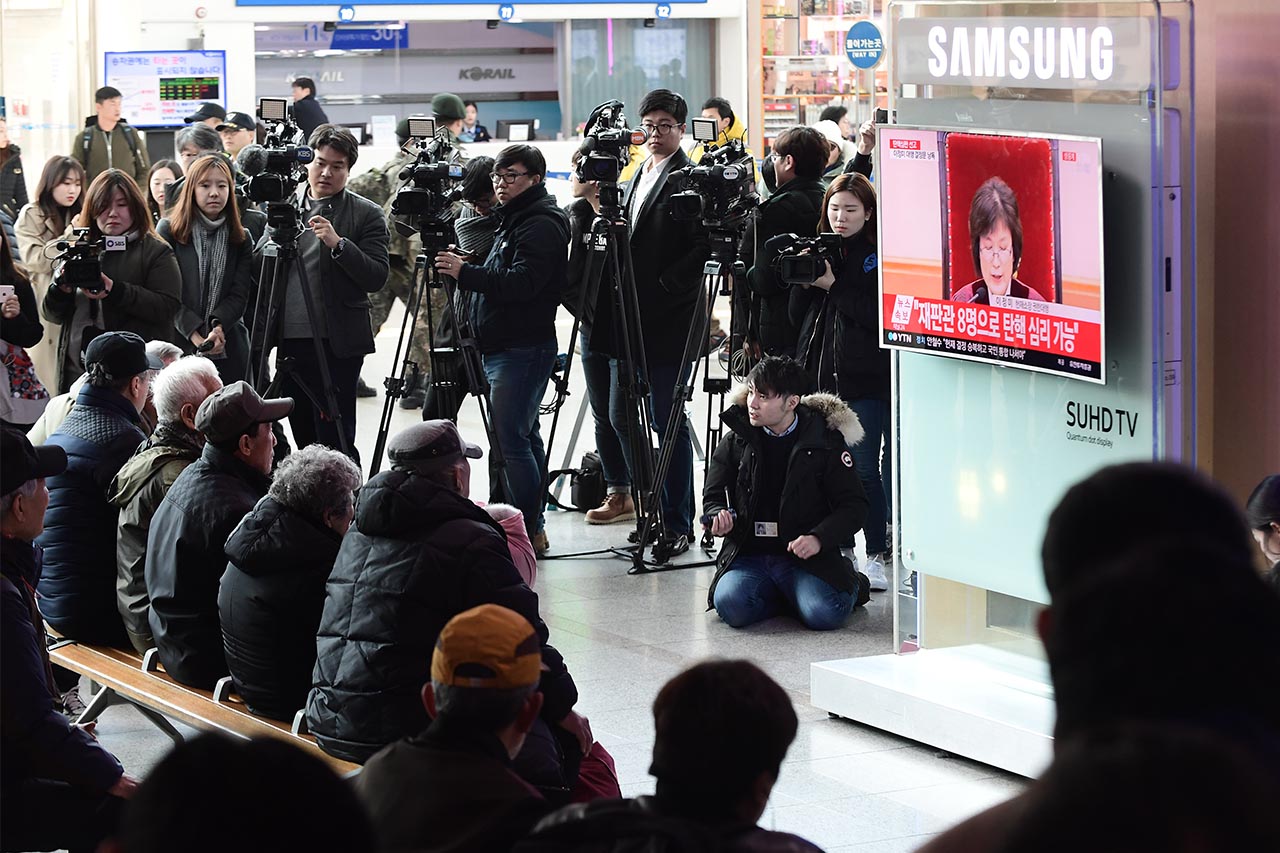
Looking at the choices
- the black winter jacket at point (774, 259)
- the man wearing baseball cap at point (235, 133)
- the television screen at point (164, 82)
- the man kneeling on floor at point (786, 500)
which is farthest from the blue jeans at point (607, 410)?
the television screen at point (164, 82)

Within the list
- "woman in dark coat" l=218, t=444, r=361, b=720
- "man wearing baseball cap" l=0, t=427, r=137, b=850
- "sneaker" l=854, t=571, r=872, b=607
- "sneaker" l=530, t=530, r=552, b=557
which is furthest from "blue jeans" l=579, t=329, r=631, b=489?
"man wearing baseball cap" l=0, t=427, r=137, b=850

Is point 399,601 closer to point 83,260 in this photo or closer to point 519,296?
point 519,296

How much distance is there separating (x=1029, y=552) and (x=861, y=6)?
37.0ft

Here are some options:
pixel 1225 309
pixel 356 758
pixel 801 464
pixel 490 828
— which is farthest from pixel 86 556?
pixel 1225 309

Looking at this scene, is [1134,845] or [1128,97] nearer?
[1134,845]

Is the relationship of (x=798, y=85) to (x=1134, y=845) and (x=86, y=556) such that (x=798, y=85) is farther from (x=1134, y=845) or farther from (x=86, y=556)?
(x=1134, y=845)

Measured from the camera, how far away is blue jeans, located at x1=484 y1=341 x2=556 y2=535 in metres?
6.80

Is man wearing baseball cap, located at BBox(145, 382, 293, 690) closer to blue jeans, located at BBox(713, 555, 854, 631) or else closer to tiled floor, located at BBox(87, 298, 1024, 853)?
tiled floor, located at BBox(87, 298, 1024, 853)

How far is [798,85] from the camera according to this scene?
50.2 feet

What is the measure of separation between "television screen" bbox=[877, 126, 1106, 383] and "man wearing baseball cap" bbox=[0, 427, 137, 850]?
2463mm

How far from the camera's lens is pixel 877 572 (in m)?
6.61

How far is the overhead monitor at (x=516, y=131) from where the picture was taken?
563 inches

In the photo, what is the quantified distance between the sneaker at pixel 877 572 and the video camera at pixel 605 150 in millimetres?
1745

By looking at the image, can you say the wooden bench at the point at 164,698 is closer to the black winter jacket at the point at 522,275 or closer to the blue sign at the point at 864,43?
the black winter jacket at the point at 522,275
